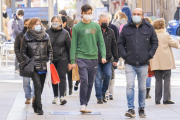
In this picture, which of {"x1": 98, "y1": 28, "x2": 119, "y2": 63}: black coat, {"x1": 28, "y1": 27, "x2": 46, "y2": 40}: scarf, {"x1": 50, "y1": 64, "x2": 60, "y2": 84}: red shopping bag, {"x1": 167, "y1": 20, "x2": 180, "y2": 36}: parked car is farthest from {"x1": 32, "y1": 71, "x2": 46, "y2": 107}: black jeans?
{"x1": 167, "y1": 20, "x2": 180, "y2": 36}: parked car

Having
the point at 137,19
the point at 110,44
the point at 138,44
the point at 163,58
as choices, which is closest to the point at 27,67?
the point at 138,44

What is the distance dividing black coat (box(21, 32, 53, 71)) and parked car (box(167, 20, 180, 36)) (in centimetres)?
1444

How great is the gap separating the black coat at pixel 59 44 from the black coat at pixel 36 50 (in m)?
0.93

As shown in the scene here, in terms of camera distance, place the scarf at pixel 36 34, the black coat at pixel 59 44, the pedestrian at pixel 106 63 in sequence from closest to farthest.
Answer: the scarf at pixel 36 34
the black coat at pixel 59 44
the pedestrian at pixel 106 63

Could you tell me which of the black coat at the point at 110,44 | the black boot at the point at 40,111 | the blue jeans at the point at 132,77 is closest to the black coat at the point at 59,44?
the black coat at the point at 110,44

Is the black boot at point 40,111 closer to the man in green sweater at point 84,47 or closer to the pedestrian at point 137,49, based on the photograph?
the man in green sweater at point 84,47

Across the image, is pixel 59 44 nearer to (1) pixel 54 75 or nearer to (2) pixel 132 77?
(1) pixel 54 75

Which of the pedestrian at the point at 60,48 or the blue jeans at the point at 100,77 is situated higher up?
the pedestrian at the point at 60,48

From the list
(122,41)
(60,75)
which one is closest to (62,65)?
(60,75)

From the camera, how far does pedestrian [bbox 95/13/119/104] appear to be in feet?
30.6

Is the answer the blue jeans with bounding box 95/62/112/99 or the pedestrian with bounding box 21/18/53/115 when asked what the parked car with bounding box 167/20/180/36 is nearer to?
the blue jeans with bounding box 95/62/112/99

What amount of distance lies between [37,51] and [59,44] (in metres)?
1.14

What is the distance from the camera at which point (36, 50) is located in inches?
314

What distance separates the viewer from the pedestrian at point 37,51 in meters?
7.95
